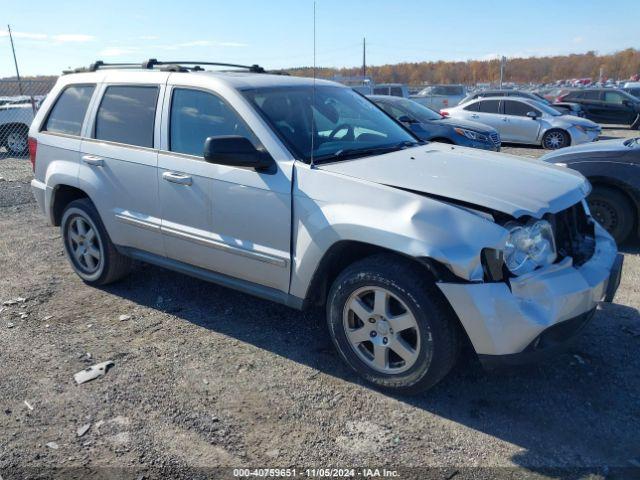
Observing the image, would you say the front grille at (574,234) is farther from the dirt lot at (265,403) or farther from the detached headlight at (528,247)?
the dirt lot at (265,403)

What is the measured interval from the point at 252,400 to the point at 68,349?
5.13 feet

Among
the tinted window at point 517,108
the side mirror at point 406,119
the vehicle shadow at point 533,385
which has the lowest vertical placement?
the vehicle shadow at point 533,385

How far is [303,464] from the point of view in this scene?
2.86 metres

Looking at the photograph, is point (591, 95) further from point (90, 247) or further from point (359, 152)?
point (90, 247)

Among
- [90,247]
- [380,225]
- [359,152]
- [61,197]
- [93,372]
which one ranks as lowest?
[93,372]

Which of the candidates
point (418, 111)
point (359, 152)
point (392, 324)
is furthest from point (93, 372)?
point (418, 111)

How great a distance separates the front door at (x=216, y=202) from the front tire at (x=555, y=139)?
13.1 metres

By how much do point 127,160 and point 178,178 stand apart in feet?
2.12

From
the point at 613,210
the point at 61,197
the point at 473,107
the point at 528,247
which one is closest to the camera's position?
the point at 528,247

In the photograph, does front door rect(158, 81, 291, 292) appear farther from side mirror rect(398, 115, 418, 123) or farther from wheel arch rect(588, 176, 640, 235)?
side mirror rect(398, 115, 418, 123)

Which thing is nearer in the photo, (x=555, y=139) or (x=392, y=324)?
(x=392, y=324)

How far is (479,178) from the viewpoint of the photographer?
3436 mm

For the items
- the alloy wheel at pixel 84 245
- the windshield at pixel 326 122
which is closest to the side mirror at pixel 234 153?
the windshield at pixel 326 122

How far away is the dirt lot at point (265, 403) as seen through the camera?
2895mm
